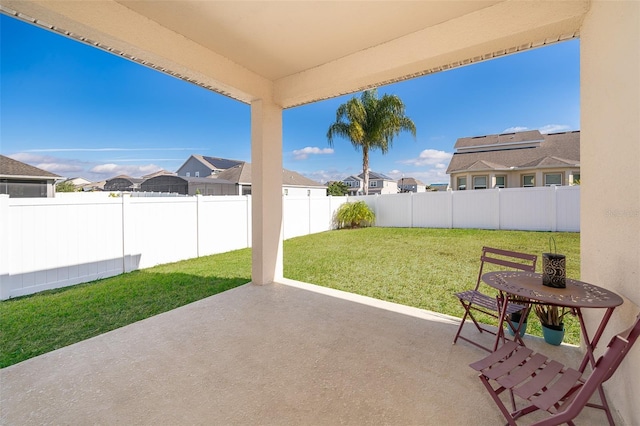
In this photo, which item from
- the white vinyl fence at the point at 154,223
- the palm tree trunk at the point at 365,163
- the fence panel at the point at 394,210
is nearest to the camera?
the white vinyl fence at the point at 154,223

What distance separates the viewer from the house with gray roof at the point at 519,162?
14.0m

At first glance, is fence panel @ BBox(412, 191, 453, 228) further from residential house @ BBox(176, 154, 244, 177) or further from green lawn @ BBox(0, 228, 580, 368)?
residential house @ BBox(176, 154, 244, 177)

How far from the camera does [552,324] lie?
2555 millimetres

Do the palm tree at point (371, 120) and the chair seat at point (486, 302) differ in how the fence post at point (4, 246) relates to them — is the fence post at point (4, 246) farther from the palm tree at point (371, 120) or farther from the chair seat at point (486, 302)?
the palm tree at point (371, 120)

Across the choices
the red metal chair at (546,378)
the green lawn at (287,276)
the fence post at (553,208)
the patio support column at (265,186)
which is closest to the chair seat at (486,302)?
the red metal chair at (546,378)

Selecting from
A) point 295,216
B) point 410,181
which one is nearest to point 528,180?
point 295,216

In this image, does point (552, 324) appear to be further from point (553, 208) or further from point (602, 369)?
point (553, 208)

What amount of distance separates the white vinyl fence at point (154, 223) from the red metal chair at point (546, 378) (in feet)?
19.4

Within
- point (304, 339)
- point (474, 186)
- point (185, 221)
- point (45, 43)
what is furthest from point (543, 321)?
point (474, 186)

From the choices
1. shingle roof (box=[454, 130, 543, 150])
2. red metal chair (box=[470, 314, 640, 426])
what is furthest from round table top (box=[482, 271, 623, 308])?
shingle roof (box=[454, 130, 543, 150])

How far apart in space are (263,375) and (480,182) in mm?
17034

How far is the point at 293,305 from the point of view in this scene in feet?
11.9

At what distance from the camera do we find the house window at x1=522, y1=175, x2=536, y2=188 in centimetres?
1465

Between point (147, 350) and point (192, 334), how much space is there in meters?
0.42
